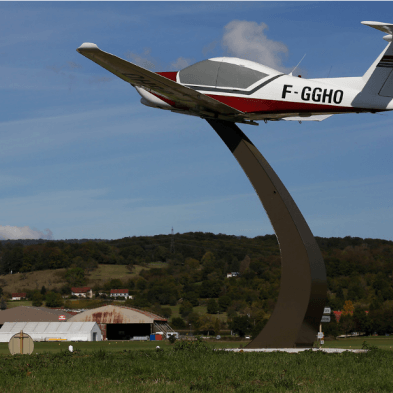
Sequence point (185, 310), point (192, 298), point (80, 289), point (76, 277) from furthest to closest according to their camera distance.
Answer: point (76, 277) → point (80, 289) → point (192, 298) → point (185, 310)

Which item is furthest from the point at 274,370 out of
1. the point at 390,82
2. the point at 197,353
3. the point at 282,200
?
the point at 390,82

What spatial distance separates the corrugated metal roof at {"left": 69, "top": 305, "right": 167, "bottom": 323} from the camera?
80.8 meters

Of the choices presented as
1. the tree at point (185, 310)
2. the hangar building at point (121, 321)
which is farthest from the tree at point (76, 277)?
the hangar building at point (121, 321)

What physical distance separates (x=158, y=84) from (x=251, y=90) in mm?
3756

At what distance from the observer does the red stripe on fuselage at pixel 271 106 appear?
69.6 ft

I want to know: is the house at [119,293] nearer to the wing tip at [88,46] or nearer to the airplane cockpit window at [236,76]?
the airplane cockpit window at [236,76]

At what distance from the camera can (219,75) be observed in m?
23.1

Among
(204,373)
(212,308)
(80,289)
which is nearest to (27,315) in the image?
(212,308)

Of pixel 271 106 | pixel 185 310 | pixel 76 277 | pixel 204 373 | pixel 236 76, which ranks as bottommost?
pixel 185 310

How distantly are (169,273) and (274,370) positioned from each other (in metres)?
181

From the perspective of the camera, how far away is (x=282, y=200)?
22.6m

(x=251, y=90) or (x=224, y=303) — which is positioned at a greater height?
(x=251, y=90)

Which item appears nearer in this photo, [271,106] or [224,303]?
[271,106]

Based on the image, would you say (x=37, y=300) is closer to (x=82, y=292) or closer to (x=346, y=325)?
(x=82, y=292)
